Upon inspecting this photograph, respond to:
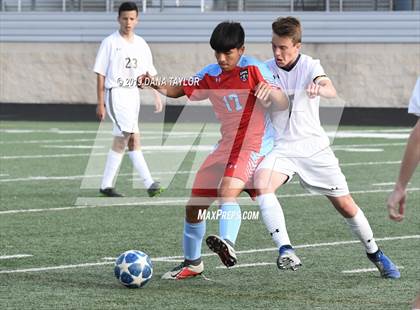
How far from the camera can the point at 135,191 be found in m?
14.1

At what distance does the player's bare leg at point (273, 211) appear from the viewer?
7.72 metres

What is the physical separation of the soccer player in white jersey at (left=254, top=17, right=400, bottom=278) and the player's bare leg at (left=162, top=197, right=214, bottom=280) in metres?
0.49

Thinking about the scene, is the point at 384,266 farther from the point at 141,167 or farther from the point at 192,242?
the point at 141,167

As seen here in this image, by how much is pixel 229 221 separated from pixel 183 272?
56 cm

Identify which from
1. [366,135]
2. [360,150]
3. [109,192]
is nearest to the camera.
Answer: [109,192]

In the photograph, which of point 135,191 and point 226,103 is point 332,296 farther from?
point 135,191

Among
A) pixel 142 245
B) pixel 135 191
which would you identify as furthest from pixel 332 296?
pixel 135 191

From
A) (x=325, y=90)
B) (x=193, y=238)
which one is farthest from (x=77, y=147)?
(x=325, y=90)

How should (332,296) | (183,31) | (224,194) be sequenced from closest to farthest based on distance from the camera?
(332,296), (224,194), (183,31)

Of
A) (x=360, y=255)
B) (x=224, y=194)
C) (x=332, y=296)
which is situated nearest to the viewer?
(x=332, y=296)

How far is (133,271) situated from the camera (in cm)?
780

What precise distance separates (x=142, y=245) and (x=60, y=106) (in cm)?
1926

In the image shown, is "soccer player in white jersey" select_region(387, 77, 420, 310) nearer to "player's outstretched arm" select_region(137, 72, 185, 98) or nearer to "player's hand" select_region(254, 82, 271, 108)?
"player's hand" select_region(254, 82, 271, 108)

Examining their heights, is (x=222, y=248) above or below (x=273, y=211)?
below
